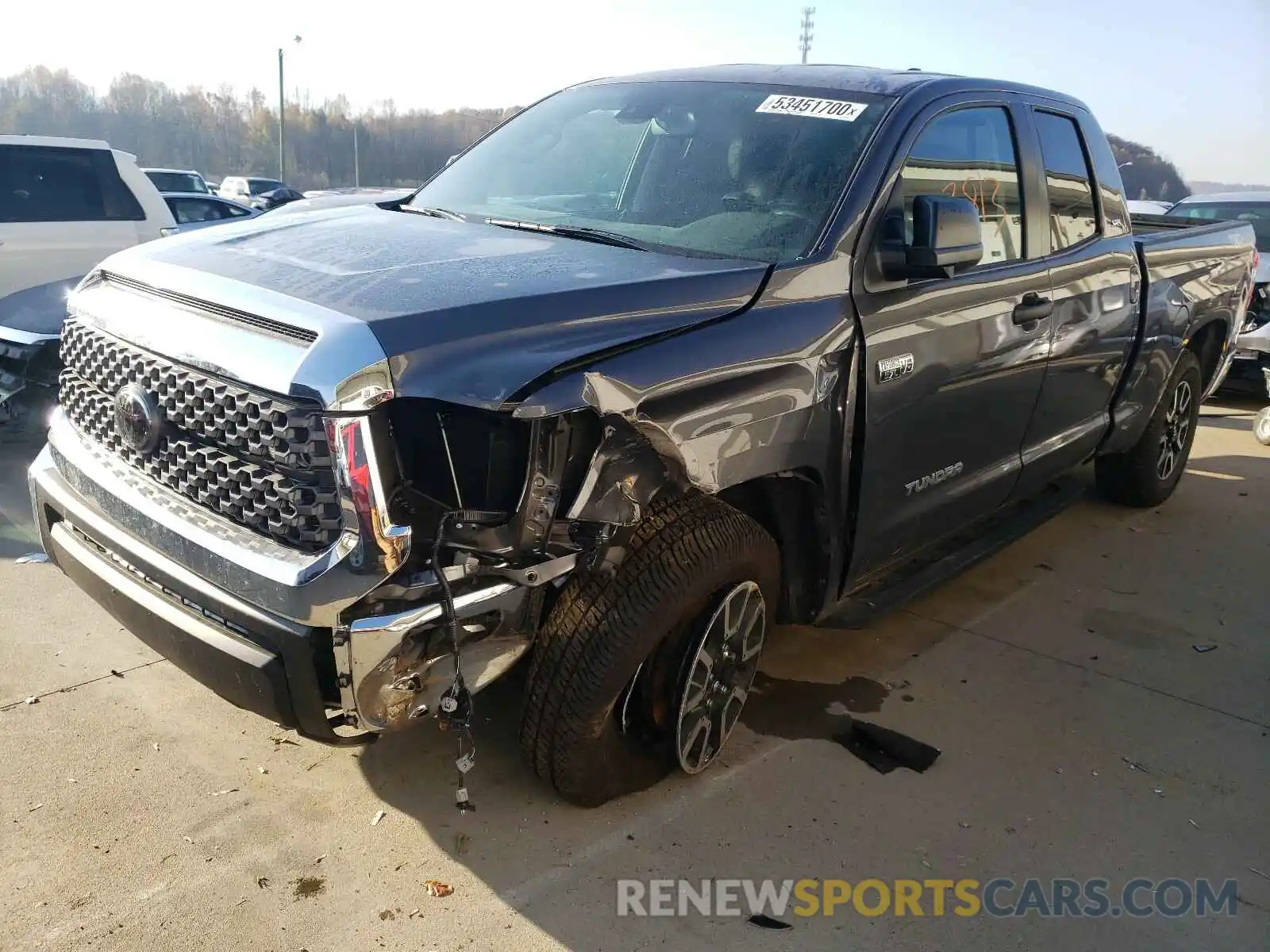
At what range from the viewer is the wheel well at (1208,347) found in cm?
Answer: 615

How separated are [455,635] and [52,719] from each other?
1.75 meters

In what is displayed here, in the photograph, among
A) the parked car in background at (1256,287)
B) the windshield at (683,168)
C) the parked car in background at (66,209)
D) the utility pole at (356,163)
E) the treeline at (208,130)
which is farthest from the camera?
the treeline at (208,130)

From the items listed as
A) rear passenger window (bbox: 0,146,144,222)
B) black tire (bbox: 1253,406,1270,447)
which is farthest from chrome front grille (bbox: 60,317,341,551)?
black tire (bbox: 1253,406,1270,447)

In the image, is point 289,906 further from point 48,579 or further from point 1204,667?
point 1204,667

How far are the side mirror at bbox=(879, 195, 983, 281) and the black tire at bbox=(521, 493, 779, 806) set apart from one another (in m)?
0.93

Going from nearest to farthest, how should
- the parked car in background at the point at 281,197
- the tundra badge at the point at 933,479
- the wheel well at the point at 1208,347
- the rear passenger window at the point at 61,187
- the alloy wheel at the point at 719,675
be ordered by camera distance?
the alloy wheel at the point at 719,675, the tundra badge at the point at 933,479, the wheel well at the point at 1208,347, the rear passenger window at the point at 61,187, the parked car in background at the point at 281,197

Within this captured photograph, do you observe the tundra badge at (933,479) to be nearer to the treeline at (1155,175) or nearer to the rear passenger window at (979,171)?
the rear passenger window at (979,171)

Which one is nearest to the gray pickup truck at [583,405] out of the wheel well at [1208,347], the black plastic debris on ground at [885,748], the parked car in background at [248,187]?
the black plastic debris on ground at [885,748]

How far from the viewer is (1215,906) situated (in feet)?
9.24

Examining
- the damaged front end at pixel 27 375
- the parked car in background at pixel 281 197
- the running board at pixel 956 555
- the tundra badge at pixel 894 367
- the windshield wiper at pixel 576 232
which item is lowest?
the parked car in background at pixel 281 197

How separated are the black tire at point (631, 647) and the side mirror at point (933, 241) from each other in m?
0.93

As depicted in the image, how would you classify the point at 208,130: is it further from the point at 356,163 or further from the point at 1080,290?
the point at 1080,290

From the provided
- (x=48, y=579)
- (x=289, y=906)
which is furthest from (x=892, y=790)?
(x=48, y=579)

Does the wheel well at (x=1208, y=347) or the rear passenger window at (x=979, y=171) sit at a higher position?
the rear passenger window at (x=979, y=171)
